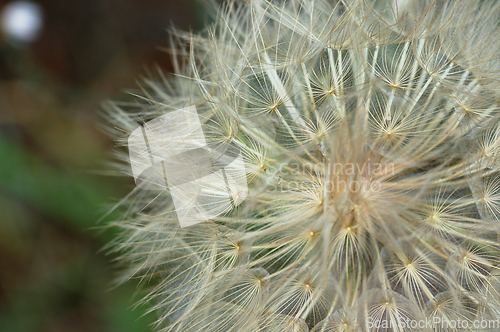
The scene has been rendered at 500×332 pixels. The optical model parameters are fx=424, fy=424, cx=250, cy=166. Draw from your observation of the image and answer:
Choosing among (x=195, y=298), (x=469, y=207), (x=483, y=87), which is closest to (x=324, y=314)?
(x=195, y=298)
